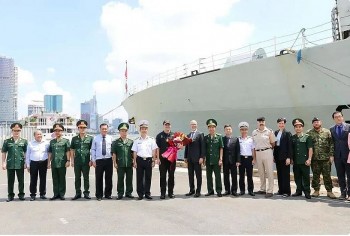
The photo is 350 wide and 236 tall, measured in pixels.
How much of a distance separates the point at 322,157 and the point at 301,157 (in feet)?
1.12

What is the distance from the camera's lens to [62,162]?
21.0 feet

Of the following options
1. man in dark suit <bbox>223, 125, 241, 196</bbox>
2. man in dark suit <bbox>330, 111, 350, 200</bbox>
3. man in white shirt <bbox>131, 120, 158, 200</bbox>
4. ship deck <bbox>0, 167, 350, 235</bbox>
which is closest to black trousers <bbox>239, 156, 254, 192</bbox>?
man in dark suit <bbox>223, 125, 241, 196</bbox>

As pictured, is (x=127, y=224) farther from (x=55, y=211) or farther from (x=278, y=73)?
(x=278, y=73)

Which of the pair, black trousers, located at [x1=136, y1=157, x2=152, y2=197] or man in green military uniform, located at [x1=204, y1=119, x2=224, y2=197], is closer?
black trousers, located at [x1=136, y1=157, x2=152, y2=197]

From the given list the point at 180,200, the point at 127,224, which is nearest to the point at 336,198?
the point at 180,200

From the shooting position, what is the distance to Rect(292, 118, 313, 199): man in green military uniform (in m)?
6.24

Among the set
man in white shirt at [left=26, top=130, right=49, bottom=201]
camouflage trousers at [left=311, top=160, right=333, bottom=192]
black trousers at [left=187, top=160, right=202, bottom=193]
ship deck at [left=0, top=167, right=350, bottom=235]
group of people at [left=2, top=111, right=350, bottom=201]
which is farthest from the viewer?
black trousers at [left=187, top=160, right=202, bottom=193]

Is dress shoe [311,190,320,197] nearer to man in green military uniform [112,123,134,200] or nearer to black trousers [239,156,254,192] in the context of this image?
black trousers [239,156,254,192]

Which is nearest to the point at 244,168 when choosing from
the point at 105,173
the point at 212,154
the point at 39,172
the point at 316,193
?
the point at 212,154

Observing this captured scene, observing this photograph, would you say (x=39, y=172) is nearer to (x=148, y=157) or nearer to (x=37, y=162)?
(x=37, y=162)

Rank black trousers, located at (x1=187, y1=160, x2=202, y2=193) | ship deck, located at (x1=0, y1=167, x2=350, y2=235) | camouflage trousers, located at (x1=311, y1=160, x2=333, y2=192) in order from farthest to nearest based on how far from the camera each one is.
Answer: black trousers, located at (x1=187, y1=160, x2=202, y2=193) < camouflage trousers, located at (x1=311, y1=160, x2=333, y2=192) < ship deck, located at (x1=0, y1=167, x2=350, y2=235)

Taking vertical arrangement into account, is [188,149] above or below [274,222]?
above

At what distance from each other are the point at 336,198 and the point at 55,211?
4.46m

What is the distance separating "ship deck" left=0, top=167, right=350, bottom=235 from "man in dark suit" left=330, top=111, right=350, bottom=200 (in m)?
0.36
